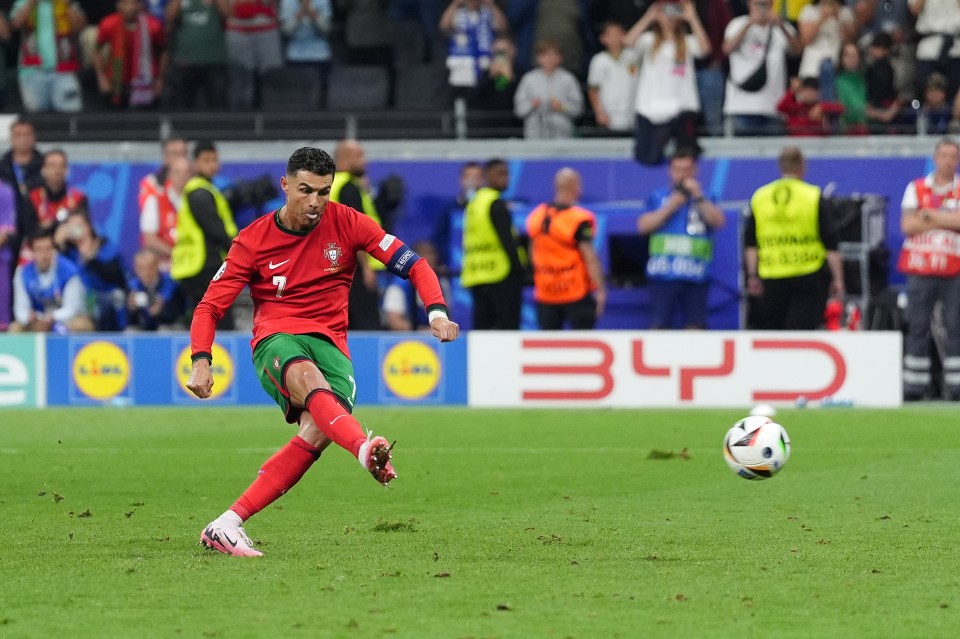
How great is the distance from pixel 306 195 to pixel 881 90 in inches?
487

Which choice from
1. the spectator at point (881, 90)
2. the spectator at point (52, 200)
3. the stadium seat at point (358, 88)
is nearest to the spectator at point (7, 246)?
the spectator at point (52, 200)

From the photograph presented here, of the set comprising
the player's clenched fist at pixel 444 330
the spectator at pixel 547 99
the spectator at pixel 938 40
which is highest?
the spectator at pixel 938 40

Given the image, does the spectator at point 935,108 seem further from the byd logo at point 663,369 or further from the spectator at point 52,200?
the spectator at point 52,200

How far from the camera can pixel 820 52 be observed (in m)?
18.5

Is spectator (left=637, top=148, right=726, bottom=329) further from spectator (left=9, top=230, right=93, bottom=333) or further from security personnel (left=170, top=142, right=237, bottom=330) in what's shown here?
spectator (left=9, top=230, right=93, bottom=333)

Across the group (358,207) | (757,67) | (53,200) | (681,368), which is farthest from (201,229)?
(757,67)

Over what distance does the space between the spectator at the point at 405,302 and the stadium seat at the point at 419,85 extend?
248 cm

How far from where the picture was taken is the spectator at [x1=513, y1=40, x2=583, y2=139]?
61.9 ft

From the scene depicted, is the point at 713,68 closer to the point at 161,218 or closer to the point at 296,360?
the point at 161,218

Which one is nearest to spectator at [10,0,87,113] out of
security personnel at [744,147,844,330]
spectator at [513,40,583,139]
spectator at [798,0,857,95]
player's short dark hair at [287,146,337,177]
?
spectator at [513,40,583,139]

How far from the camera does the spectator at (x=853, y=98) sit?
61.1 ft

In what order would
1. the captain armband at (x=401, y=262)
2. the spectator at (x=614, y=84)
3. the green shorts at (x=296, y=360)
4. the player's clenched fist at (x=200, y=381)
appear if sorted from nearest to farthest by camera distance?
1. the player's clenched fist at (x=200, y=381)
2. the green shorts at (x=296, y=360)
3. the captain armband at (x=401, y=262)
4. the spectator at (x=614, y=84)

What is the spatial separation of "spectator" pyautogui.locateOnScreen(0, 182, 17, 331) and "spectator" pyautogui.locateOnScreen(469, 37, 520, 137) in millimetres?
5095

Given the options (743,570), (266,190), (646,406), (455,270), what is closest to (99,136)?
(266,190)
